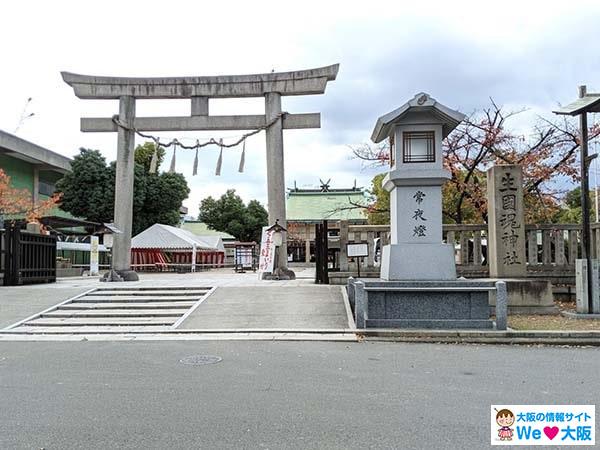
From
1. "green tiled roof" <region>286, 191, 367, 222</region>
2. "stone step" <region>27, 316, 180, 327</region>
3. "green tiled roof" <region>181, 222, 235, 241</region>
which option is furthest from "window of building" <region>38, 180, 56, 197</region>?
"stone step" <region>27, 316, 180, 327</region>

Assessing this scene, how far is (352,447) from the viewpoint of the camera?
4035 mm

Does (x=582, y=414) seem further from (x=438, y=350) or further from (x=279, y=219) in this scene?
(x=279, y=219)

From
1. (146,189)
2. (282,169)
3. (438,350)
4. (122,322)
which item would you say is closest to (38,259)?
(122,322)

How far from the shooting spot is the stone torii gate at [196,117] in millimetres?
16797

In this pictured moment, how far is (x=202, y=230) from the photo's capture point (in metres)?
53.3

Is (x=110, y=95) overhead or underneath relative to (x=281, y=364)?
overhead

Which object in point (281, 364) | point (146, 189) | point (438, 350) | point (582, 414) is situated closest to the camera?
point (582, 414)

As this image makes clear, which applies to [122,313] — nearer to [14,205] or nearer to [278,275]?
[278,275]

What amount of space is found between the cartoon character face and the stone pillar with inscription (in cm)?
892

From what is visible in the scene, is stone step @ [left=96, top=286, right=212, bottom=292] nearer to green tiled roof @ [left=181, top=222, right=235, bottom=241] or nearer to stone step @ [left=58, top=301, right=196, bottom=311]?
stone step @ [left=58, top=301, right=196, bottom=311]

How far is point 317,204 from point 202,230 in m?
16.1

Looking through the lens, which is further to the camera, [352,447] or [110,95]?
[110,95]

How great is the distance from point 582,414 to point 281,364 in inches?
150

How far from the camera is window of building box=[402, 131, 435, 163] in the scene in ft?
35.7
